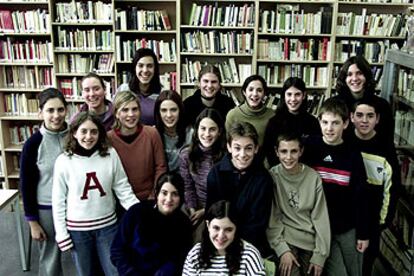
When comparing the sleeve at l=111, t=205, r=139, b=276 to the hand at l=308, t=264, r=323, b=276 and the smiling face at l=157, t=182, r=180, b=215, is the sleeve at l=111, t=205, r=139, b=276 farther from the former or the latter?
the hand at l=308, t=264, r=323, b=276

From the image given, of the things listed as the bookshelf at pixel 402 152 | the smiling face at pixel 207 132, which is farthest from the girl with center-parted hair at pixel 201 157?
the bookshelf at pixel 402 152

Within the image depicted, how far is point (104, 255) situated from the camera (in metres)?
2.64

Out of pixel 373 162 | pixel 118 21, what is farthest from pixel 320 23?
pixel 373 162

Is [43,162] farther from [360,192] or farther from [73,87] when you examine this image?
[73,87]

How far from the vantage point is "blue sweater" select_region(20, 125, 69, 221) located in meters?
2.60

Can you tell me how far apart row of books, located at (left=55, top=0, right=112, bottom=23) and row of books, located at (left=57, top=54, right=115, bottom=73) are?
389mm

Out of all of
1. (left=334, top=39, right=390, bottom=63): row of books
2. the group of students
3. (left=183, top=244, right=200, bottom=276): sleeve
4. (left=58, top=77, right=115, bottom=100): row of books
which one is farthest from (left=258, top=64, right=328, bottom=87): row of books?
(left=183, top=244, right=200, bottom=276): sleeve

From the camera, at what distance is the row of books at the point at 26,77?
198 inches

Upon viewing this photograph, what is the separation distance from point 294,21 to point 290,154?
275cm

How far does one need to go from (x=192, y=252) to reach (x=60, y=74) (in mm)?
3315

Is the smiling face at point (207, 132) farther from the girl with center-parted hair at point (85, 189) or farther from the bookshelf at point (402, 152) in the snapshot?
the bookshelf at point (402, 152)

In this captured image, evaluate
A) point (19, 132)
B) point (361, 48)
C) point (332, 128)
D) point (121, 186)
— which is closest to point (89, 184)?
point (121, 186)

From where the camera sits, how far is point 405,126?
3266 millimetres

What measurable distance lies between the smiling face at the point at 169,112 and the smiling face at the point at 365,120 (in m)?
1.11
